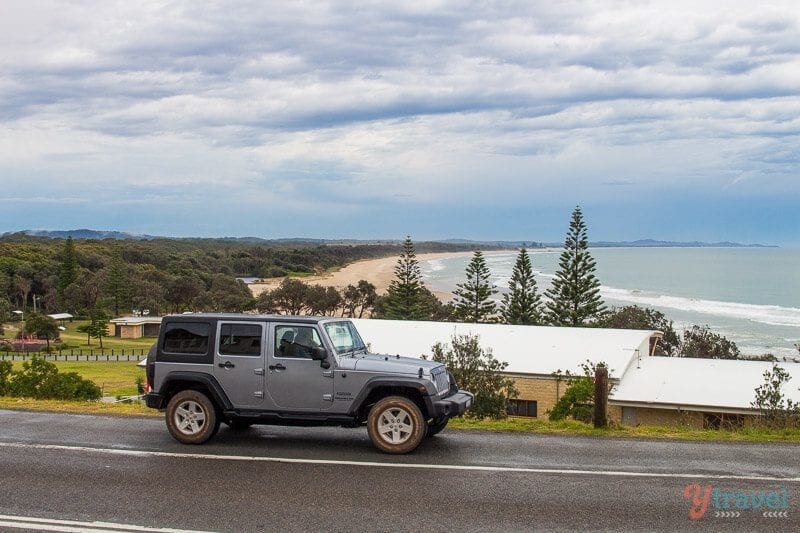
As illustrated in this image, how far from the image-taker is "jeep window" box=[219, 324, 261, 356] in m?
10.0

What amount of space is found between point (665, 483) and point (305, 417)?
418 cm

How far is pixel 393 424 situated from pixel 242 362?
2043 mm

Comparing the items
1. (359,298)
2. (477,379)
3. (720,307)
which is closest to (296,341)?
(477,379)

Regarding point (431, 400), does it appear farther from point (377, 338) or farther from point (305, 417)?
point (377, 338)

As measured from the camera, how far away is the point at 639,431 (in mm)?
11039

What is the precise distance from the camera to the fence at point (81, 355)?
63.0 metres

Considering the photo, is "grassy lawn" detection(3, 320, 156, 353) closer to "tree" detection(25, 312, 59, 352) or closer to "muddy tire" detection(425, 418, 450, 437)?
"tree" detection(25, 312, 59, 352)

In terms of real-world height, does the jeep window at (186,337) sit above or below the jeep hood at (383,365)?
above

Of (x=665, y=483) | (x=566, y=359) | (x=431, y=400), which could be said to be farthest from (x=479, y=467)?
(x=566, y=359)

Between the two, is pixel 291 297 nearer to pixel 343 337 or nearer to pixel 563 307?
pixel 563 307

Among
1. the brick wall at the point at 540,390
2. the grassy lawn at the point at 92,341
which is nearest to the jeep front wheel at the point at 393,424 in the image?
the brick wall at the point at 540,390

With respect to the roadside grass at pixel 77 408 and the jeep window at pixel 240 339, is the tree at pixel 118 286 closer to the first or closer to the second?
the roadside grass at pixel 77 408

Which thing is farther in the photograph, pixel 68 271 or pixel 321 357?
pixel 68 271

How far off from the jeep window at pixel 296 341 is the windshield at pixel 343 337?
208 millimetres
